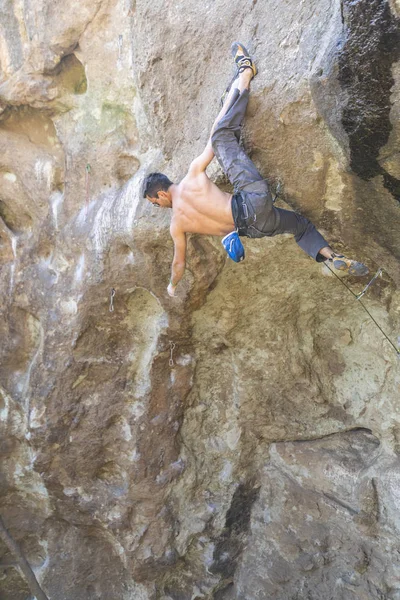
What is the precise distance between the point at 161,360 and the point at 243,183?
196 centimetres

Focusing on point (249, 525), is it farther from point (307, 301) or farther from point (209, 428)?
point (307, 301)

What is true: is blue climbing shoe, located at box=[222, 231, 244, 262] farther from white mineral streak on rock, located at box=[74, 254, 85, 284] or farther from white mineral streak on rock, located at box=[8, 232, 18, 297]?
white mineral streak on rock, located at box=[8, 232, 18, 297]

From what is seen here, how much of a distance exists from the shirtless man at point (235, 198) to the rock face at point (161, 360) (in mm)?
233

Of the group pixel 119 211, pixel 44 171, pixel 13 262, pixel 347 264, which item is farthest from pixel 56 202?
pixel 347 264

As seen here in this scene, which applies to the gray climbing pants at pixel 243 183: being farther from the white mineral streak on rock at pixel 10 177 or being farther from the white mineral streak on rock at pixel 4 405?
the white mineral streak on rock at pixel 4 405

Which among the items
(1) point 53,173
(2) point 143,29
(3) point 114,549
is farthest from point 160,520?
(2) point 143,29

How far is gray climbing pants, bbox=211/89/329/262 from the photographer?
8.45ft

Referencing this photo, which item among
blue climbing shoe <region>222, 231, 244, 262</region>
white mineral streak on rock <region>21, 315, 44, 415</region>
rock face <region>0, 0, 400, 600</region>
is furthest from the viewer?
white mineral streak on rock <region>21, 315, 44, 415</region>

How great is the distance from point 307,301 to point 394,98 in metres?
1.88

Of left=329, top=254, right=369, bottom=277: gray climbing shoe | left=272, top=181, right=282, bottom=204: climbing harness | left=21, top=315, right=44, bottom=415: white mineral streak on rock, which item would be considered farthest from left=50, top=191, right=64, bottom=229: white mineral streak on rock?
left=329, top=254, right=369, bottom=277: gray climbing shoe

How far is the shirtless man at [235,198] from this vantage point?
2.59 meters

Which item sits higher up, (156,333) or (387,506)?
(156,333)

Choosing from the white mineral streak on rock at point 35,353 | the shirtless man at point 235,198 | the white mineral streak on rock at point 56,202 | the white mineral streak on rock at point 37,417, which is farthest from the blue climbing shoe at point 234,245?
the white mineral streak on rock at point 37,417

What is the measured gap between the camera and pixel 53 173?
430 centimetres
